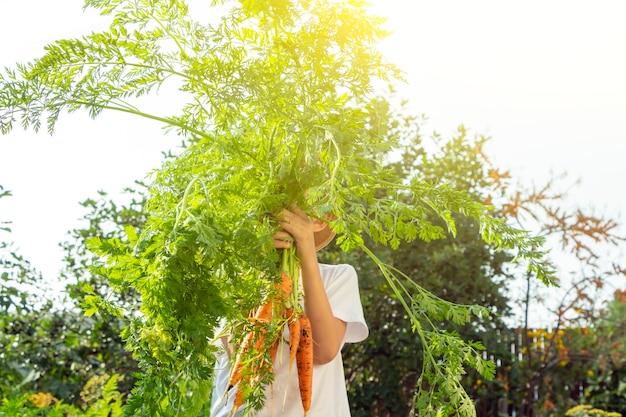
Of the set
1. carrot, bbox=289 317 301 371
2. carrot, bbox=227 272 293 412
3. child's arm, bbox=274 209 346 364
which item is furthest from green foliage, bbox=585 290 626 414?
carrot, bbox=227 272 293 412

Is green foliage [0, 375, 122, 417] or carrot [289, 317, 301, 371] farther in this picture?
green foliage [0, 375, 122, 417]

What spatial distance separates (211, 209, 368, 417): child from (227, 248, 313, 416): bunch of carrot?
0.04 metres

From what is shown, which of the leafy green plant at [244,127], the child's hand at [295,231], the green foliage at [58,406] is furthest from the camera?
the green foliage at [58,406]

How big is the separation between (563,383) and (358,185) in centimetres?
758

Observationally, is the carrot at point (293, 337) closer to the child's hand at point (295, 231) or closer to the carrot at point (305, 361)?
the carrot at point (305, 361)

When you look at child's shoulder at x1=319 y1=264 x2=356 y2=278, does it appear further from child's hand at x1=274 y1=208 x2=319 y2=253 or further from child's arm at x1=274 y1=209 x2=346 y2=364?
child's hand at x1=274 y1=208 x2=319 y2=253

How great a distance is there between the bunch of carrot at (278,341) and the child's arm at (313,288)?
0.04 meters

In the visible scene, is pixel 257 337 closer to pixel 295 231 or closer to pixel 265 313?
pixel 265 313

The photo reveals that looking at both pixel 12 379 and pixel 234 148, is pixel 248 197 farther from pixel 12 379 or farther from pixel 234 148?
pixel 12 379

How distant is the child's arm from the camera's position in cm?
215

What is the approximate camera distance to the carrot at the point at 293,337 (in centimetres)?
223

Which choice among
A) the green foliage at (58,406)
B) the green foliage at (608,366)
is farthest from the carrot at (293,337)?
the green foliage at (608,366)

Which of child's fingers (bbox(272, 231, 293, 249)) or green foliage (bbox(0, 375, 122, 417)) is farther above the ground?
child's fingers (bbox(272, 231, 293, 249))

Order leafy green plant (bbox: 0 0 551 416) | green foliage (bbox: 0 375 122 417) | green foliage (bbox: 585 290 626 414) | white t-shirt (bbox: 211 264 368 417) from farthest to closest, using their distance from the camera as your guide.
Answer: green foliage (bbox: 585 290 626 414), green foliage (bbox: 0 375 122 417), white t-shirt (bbox: 211 264 368 417), leafy green plant (bbox: 0 0 551 416)
